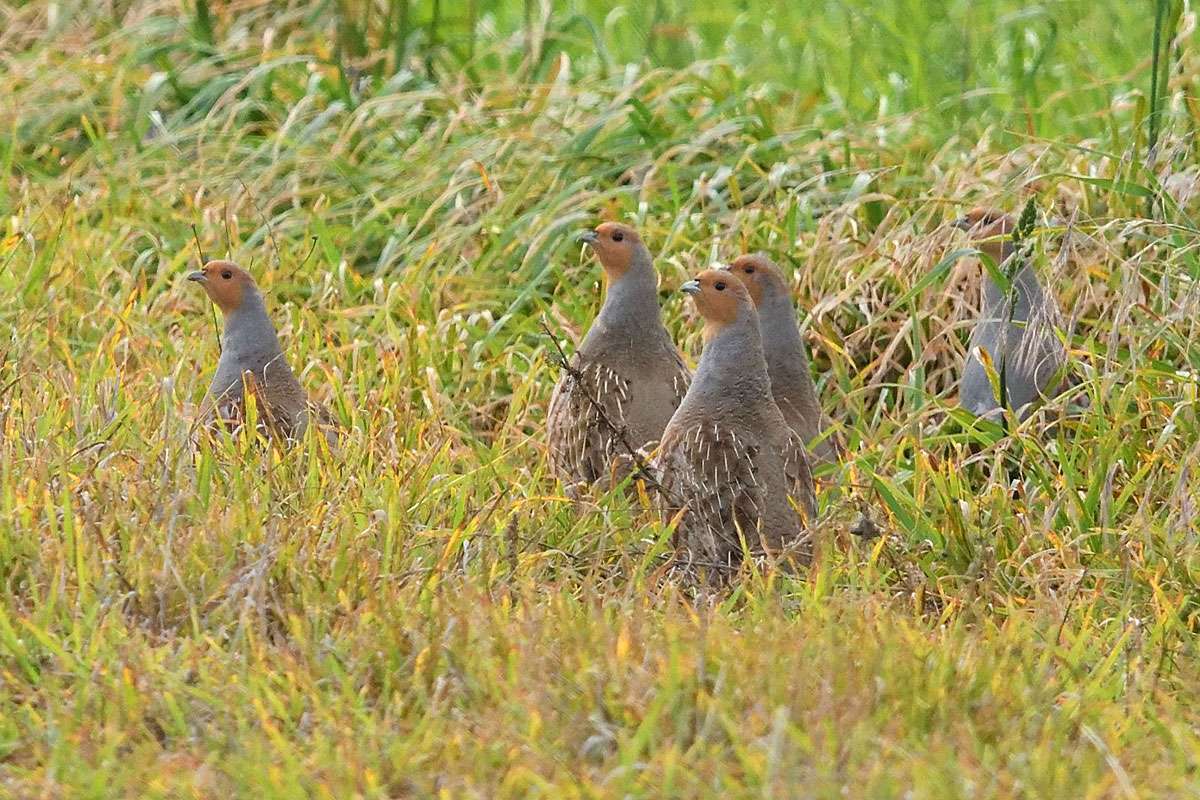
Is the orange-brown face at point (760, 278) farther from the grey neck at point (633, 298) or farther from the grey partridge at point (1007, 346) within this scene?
the grey partridge at point (1007, 346)

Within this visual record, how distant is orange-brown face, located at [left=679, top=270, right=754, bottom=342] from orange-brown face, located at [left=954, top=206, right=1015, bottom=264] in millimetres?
775

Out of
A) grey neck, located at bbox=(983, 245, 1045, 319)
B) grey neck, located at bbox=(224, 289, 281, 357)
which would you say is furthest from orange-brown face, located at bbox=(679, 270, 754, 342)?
grey neck, located at bbox=(224, 289, 281, 357)

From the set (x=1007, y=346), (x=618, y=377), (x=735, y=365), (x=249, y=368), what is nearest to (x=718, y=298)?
(x=735, y=365)

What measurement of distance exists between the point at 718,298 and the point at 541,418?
114 centimetres

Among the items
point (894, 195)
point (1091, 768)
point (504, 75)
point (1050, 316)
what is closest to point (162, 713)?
point (1091, 768)

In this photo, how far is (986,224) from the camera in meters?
5.70

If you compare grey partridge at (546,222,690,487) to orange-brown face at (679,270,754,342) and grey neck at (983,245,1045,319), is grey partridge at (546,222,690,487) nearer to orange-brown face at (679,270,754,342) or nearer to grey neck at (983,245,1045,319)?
orange-brown face at (679,270,754,342)

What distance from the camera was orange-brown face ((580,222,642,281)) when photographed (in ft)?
18.3

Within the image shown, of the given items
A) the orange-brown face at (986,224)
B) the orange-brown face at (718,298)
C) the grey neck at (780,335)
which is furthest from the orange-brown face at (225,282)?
the orange-brown face at (986,224)

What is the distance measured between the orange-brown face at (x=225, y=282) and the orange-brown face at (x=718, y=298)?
1.29 m

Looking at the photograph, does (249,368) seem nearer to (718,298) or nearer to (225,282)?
(225,282)

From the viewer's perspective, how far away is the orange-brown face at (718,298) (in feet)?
16.1

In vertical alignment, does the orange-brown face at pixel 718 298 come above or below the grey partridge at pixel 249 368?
above

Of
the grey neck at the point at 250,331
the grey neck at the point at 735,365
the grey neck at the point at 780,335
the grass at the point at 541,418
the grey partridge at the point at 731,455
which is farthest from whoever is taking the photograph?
the grey neck at the point at 780,335
